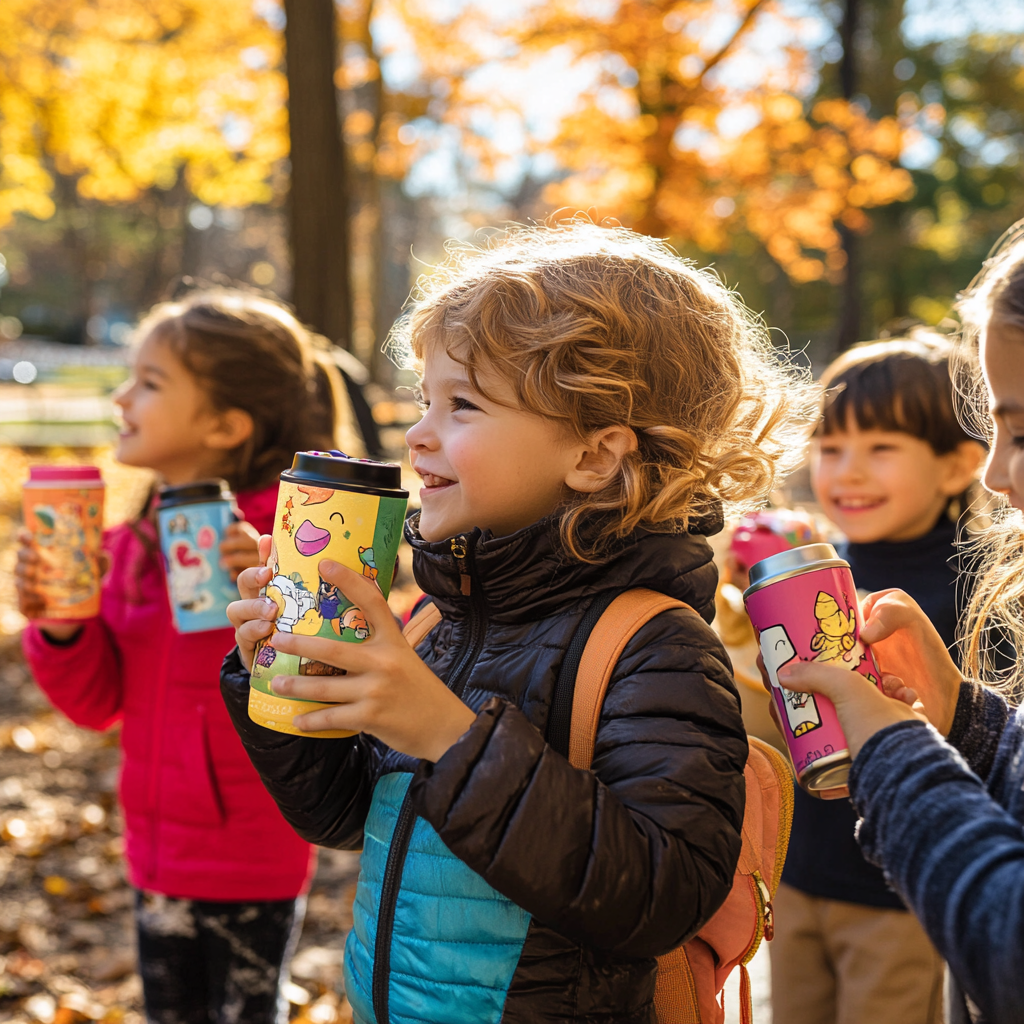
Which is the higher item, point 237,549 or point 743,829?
point 237,549

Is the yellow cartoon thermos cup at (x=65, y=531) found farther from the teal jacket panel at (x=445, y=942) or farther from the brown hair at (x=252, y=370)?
the teal jacket panel at (x=445, y=942)

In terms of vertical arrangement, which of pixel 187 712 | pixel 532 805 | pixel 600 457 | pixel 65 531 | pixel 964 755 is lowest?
pixel 187 712

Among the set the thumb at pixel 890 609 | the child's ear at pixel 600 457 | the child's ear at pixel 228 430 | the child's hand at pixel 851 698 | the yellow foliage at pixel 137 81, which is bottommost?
the child's hand at pixel 851 698

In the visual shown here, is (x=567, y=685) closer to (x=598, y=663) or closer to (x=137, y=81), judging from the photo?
(x=598, y=663)

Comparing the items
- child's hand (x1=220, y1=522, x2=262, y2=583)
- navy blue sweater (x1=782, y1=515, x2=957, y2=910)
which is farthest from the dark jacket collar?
navy blue sweater (x1=782, y1=515, x2=957, y2=910)

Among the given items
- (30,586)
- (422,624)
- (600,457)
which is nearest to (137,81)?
(30,586)

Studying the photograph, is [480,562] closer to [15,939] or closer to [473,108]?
[15,939]

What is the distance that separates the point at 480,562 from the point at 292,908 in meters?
1.51

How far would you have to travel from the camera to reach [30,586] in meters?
2.37

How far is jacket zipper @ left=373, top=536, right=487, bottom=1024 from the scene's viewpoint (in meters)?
1.45

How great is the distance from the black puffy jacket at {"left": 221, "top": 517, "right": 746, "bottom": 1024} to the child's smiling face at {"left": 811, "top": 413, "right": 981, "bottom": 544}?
120 cm

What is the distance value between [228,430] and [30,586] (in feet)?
2.19

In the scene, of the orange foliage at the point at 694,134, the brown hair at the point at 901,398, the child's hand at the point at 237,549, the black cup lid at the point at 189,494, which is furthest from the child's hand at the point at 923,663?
the orange foliage at the point at 694,134

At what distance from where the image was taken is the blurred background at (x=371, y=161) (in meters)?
4.05
